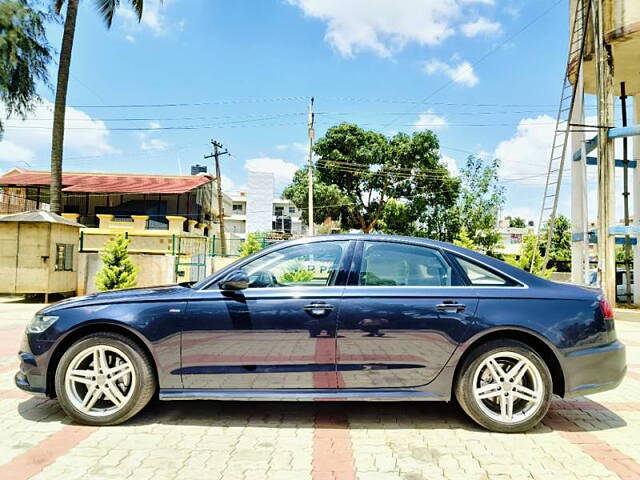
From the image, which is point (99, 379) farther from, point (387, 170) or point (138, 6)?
point (387, 170)

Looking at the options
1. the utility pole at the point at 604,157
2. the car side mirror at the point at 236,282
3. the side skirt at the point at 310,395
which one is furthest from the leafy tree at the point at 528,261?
the car side mirror at the point at 236,282

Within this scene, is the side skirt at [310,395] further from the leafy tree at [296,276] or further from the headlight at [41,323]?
the headlight at [41,323]

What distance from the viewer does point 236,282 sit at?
3279mm

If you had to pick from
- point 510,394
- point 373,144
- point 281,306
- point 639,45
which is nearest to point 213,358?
point 281,306

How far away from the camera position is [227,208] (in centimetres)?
4556

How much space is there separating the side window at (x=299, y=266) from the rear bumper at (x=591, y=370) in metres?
1.95

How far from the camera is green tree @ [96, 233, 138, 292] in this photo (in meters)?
11.8

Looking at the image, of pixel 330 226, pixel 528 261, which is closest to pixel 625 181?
pixel 528 261

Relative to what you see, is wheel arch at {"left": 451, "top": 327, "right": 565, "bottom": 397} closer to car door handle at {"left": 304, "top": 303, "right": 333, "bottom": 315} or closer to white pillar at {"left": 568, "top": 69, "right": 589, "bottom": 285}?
car door handle at {"left": 304, "top": 303, "right": 333, "bottom": 315}

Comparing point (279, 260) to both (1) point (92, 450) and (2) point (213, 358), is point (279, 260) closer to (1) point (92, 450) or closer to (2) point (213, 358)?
(2) point (213, 358)

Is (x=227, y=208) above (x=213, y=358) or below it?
above

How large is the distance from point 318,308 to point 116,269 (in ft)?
34.3

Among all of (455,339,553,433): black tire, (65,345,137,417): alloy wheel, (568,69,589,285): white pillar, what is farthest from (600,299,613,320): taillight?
(568,69,589,285): white pillar

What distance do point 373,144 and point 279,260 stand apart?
2610 cm
